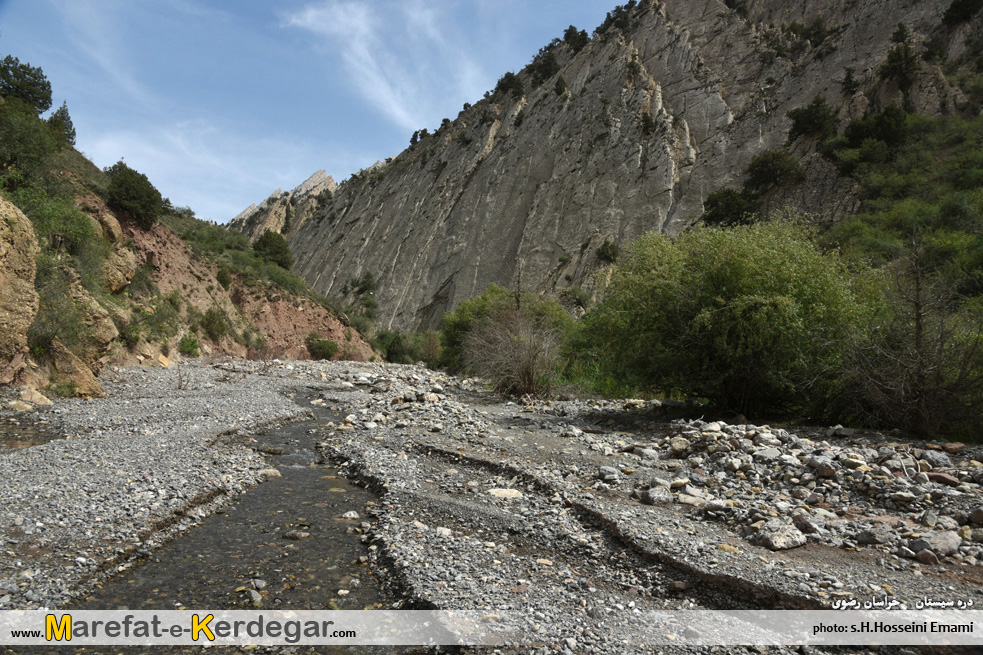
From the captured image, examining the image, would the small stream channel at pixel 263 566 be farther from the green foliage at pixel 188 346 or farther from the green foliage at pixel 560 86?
the green foliage at pixel 560 86

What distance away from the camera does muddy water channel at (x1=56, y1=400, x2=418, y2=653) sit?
4289mm

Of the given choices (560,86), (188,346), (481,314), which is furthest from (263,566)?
(560,86)

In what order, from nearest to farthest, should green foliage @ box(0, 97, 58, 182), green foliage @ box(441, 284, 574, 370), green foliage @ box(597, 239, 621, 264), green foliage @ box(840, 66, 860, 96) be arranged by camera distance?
1. green foliage @ box(0, 97, 58, 182)
2. green foliage @ box(441, 284, 574, 370)
3. green foliage @ box(840, 66, 860, 96)
4. green foliage @ box(597, 239, 621, 264)

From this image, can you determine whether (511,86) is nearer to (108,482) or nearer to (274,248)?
(274,248)

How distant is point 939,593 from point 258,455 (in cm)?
916

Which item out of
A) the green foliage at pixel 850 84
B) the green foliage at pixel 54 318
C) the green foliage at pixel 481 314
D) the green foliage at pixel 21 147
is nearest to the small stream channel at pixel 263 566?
the green foliage at pixel 54 318

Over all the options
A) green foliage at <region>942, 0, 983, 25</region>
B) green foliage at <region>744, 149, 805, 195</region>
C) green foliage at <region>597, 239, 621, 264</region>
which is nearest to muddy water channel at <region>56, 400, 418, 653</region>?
green foliage at <region>597, 239, 621, 264</region>

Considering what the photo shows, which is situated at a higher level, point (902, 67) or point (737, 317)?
point (902, 67)

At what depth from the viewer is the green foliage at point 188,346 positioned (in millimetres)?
24562

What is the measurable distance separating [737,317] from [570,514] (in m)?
6.26

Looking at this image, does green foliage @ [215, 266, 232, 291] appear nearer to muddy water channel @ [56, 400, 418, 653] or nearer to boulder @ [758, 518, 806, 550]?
muddy water channel @ [56, 400, 418, 653]

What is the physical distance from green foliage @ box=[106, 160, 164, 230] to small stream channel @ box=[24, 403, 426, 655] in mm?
24687

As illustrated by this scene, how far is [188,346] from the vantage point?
24.8 metres

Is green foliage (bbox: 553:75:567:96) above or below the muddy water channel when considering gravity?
above
